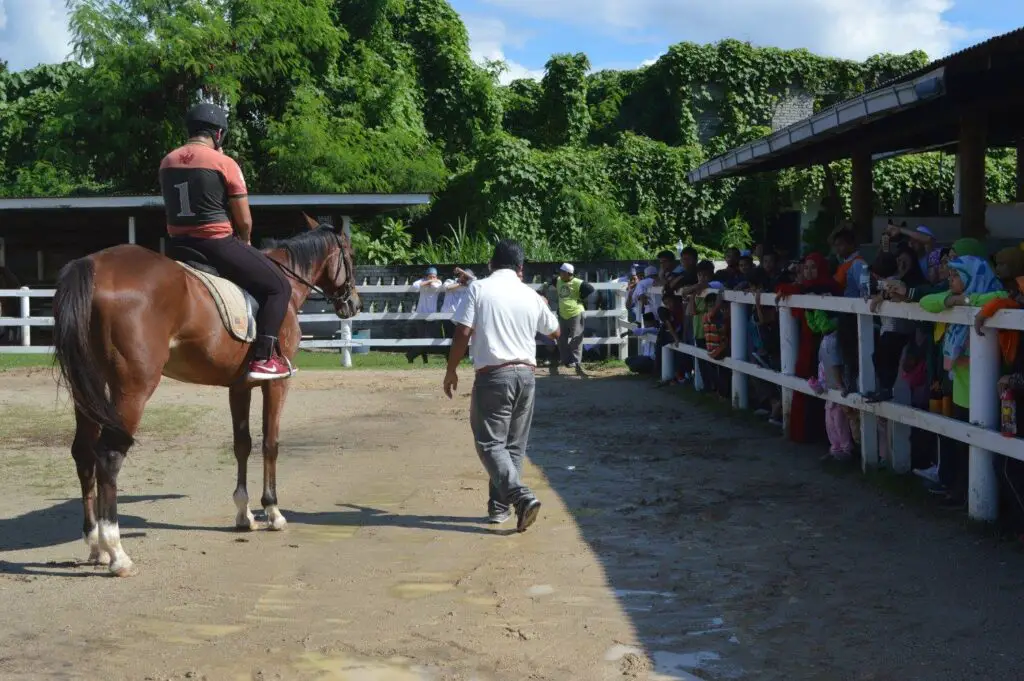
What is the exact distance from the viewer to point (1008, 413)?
6.84 meters

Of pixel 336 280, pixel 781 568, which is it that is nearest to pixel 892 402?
pixel 781 568

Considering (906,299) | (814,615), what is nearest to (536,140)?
(906,299)

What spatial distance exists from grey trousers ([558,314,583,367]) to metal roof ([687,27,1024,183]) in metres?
2.98

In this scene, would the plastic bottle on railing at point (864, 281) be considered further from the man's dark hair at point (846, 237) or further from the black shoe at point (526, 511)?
the black shoe at point (526, 511)

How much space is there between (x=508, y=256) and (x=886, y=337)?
297 centimetres

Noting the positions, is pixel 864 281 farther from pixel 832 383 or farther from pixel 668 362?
pixel 668 362

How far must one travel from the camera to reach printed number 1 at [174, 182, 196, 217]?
7.33 metres

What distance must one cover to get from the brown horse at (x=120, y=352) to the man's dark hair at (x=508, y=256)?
1811 millimetres

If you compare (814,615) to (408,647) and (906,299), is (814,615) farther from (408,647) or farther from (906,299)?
(906,299)

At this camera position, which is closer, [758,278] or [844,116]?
[844,116]

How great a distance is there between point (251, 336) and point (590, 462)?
3.68 meters

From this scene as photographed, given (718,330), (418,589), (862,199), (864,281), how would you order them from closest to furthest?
1. (418,589)
2. (864,281)
3. (718,330)
4. (862,199)

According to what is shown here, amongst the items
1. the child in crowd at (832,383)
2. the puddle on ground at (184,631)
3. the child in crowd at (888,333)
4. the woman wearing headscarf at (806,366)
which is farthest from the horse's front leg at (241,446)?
the woman wearing headscarf at (806,366)

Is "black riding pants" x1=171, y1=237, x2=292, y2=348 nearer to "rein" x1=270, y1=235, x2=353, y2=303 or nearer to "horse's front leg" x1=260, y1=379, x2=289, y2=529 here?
"horse's front leg" x1=260, y1=379, x2=289, y2=529
